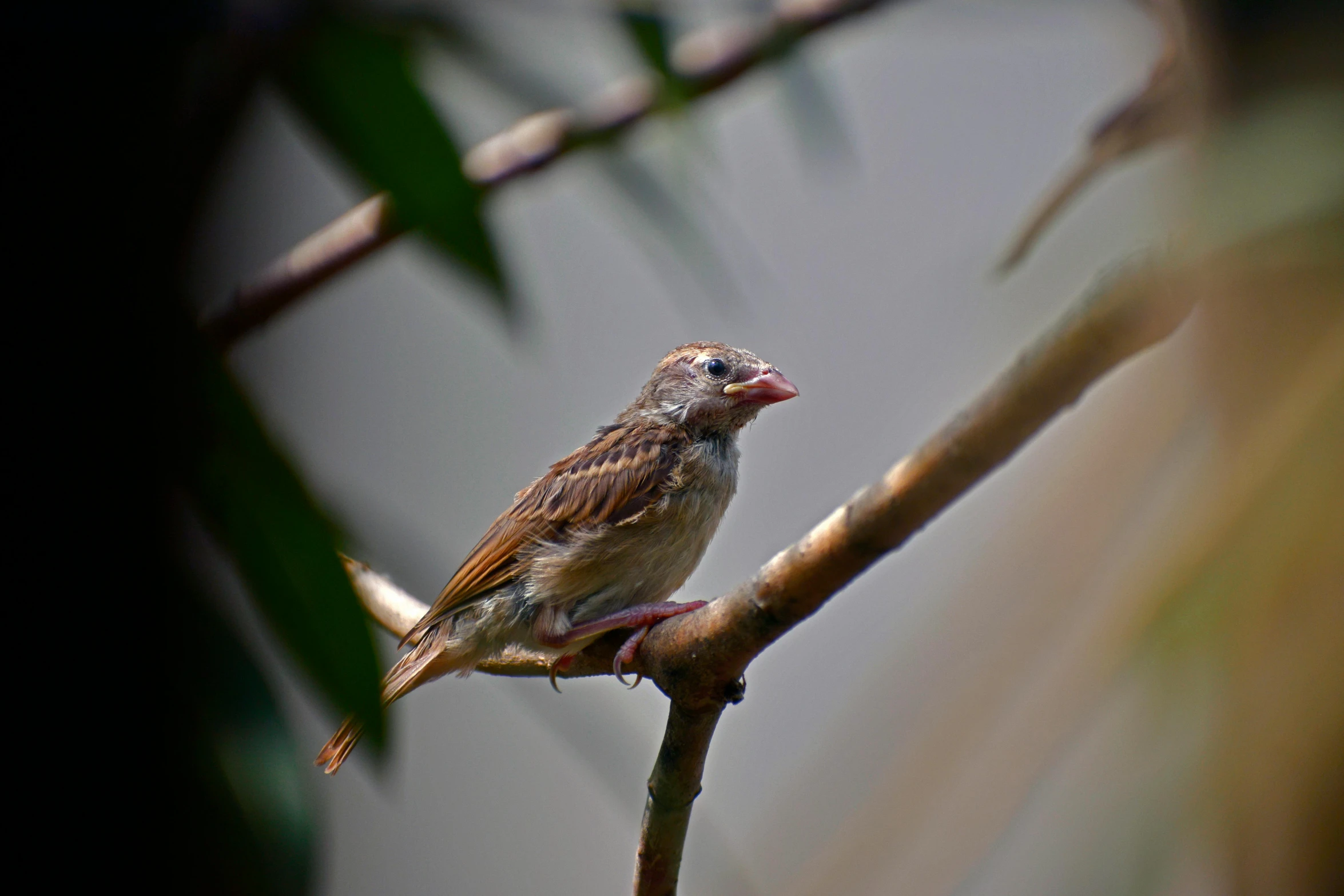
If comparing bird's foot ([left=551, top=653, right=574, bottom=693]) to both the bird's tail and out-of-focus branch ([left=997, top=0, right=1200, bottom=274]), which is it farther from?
out-of-focus branch ([left=997, top=0, right=1200, bottom=274])

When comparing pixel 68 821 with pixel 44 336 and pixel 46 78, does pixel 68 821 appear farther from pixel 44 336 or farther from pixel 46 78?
pixel 46 78

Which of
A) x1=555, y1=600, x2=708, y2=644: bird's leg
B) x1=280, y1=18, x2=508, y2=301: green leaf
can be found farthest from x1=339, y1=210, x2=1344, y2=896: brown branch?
x1=280, y1=18, x2=508, y2=301: green leaf

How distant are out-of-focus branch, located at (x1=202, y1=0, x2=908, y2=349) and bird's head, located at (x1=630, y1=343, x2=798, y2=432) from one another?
86 cm

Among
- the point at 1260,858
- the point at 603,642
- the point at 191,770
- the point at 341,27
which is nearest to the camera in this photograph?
the point at 1260,858

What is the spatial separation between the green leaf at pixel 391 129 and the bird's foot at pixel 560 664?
5.65 ft

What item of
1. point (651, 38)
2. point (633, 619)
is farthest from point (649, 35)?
point (633, 619)

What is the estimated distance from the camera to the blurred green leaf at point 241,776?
1119 millimetres

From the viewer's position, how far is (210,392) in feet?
3.83

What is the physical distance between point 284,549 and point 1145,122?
1621 mm

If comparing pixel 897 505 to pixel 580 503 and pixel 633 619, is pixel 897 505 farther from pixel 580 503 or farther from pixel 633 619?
pixel 580 503

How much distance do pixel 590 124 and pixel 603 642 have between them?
1.68 m

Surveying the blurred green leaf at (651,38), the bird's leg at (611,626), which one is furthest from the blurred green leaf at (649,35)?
the bird's leg at (611,626)

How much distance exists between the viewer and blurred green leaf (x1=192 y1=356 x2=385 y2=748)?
3.90 feet

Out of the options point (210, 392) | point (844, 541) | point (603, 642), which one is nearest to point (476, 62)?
point (210, 392)
